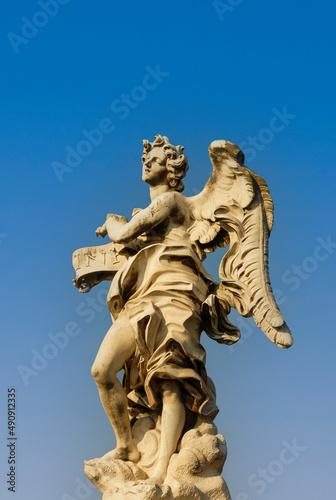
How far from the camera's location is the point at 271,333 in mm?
8188

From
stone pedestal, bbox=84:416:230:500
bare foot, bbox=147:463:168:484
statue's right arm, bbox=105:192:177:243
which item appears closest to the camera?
stone pedestal, bbox=84:416:230:500

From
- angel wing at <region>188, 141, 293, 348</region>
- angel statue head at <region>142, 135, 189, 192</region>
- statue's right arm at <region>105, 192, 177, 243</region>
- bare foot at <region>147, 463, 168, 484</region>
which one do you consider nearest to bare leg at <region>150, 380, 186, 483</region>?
bare foot at <region>147, 463, 168, 484</region>

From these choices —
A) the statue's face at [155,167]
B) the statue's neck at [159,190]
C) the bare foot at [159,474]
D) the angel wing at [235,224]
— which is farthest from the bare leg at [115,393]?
the statue's face at [155,167]

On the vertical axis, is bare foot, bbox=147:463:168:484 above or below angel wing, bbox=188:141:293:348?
below

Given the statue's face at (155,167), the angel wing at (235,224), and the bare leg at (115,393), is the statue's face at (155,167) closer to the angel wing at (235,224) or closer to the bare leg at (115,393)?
the angel wing at (235,224)

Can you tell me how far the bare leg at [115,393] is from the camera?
8172 mm

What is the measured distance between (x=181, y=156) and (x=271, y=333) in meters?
2.12

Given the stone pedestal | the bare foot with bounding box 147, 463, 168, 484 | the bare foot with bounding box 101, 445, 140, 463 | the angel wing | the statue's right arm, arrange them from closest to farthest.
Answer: the stone pedestal → the bare foot with bounding box 147, 463, 168, 484 → the bare foot with bounding box 101, 445, 140, 463 → the angel wing → the statue's right arm

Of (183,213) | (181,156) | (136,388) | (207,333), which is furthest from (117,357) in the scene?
(181,156)

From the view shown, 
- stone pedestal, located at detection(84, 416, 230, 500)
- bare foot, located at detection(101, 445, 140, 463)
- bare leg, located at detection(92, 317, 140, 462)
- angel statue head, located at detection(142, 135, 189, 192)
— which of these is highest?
angel statue head, located at detection(142, 135, 189, 192)

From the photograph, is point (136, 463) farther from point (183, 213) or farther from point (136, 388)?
point (183, 213)

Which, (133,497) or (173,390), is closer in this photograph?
(133,497)

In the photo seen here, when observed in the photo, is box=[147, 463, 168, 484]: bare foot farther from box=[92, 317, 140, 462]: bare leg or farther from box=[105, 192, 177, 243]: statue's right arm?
box=[105, 192, 177, 243]: statue's right arm

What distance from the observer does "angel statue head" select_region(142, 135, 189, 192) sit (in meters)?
9.01
